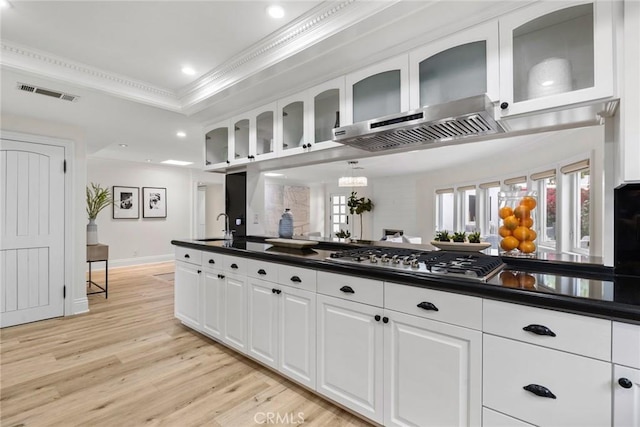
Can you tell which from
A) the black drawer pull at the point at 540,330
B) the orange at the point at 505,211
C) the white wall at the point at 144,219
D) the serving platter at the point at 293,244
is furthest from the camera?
the white wall at the point at 144,219

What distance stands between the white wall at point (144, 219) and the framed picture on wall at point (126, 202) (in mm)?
92

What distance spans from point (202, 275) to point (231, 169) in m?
1.29

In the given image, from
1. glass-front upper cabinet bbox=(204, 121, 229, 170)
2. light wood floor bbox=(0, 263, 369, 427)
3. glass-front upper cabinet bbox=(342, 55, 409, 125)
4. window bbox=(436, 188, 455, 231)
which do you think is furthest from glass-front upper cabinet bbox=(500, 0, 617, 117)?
window bbox=(436, 188, 455, 231)

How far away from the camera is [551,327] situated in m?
1.14

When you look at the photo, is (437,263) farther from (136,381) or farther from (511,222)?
(136,381)

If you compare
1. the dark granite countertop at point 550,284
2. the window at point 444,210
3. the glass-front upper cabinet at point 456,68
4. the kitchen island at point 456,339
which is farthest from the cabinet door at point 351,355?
the window at point 444,210

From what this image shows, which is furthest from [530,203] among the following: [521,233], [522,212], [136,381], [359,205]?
[359,205]

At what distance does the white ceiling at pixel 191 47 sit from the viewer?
1.77 m

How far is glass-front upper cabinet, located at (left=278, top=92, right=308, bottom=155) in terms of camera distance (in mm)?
2508

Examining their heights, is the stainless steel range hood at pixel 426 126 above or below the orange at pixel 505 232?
above

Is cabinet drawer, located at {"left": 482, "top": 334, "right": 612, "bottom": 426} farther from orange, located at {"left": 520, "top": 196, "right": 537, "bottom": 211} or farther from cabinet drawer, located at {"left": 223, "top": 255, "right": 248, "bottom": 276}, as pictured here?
cabinet drawer, located at {"left": 223, "top": 255, "right": 248, "bottom": 276}

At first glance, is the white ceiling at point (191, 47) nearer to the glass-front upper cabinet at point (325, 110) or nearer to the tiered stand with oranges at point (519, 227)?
the glass-front upper cabinet at point (325, 110)

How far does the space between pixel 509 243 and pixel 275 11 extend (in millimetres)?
2006

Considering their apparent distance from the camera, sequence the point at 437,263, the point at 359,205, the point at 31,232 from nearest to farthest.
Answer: the point at 437,263 → the point at 31,232 → the point at 359,205
